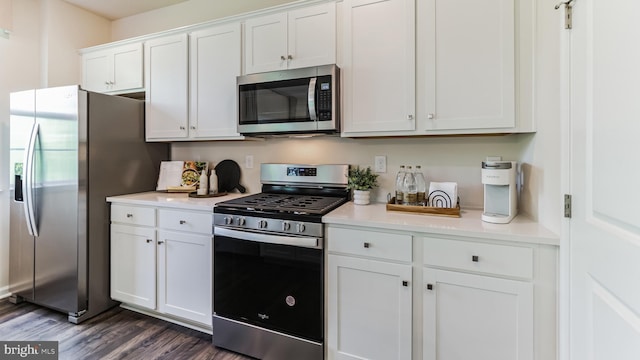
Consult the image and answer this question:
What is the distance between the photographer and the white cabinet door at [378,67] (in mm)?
1782

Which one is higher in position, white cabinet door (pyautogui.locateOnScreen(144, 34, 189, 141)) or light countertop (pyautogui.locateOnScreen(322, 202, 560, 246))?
white cabinet door (pyautogui.locateOnScreen(144, 34, 189, 141))

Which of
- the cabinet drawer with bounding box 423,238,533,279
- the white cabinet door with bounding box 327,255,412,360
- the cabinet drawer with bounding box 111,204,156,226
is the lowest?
the white cabinet door with bounding box 327,255,412,360

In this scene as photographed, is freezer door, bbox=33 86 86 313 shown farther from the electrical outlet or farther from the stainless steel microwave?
the electrical outlet

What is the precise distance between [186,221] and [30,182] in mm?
1372

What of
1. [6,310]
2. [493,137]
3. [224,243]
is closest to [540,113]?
[493,137]

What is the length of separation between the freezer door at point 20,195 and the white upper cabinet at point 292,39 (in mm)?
1808

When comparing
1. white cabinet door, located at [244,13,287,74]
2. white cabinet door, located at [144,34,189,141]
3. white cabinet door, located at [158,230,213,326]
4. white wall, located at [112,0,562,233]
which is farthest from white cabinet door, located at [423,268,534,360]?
white cabinet door, located at [144,34,189,141]

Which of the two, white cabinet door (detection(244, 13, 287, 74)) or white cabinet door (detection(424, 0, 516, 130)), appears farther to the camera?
white cabinet door (detection(244, 13, 287, 74))

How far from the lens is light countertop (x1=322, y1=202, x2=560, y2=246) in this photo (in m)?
1.31

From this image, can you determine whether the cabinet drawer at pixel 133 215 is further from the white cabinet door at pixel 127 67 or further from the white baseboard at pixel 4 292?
the white baseboard at pixel 4 292

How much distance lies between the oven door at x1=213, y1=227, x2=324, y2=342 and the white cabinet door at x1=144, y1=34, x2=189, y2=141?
3.88 feet

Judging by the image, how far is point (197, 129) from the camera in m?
2.47

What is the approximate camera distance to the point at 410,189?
76.0 inches

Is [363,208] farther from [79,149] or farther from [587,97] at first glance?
[79,149]
